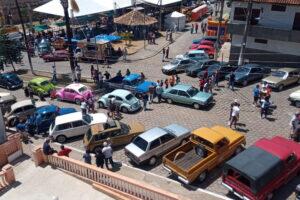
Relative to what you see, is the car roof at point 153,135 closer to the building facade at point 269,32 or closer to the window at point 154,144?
the window at point 154,144

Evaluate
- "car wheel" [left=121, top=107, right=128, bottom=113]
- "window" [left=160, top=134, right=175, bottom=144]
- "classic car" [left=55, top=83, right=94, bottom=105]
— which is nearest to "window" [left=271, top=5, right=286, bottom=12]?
"car wheel" [left=121, top=107, right=128, bottom=113]

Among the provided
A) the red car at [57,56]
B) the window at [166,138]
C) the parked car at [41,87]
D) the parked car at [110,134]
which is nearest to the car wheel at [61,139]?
the parked car at [110,134]

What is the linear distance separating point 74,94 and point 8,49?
1492 cm

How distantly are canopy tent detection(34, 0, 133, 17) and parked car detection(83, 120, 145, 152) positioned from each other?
28.0 m

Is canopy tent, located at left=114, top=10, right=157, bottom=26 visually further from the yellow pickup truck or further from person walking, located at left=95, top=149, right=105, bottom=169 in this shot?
person walking, located at left=95, top=149, right=105, bottom=169

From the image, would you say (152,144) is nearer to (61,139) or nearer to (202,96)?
(61,139)

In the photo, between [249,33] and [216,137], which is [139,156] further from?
[249,33]

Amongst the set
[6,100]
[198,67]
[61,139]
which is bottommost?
[6,100]

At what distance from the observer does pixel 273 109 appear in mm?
23219

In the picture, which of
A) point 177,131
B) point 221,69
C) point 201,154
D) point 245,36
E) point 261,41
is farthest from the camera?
point 261,41

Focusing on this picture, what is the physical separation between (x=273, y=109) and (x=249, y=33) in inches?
463

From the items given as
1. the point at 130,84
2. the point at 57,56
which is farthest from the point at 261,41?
the point at 57,56

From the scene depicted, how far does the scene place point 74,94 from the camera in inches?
1064

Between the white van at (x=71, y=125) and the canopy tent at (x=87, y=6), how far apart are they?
25799mm
